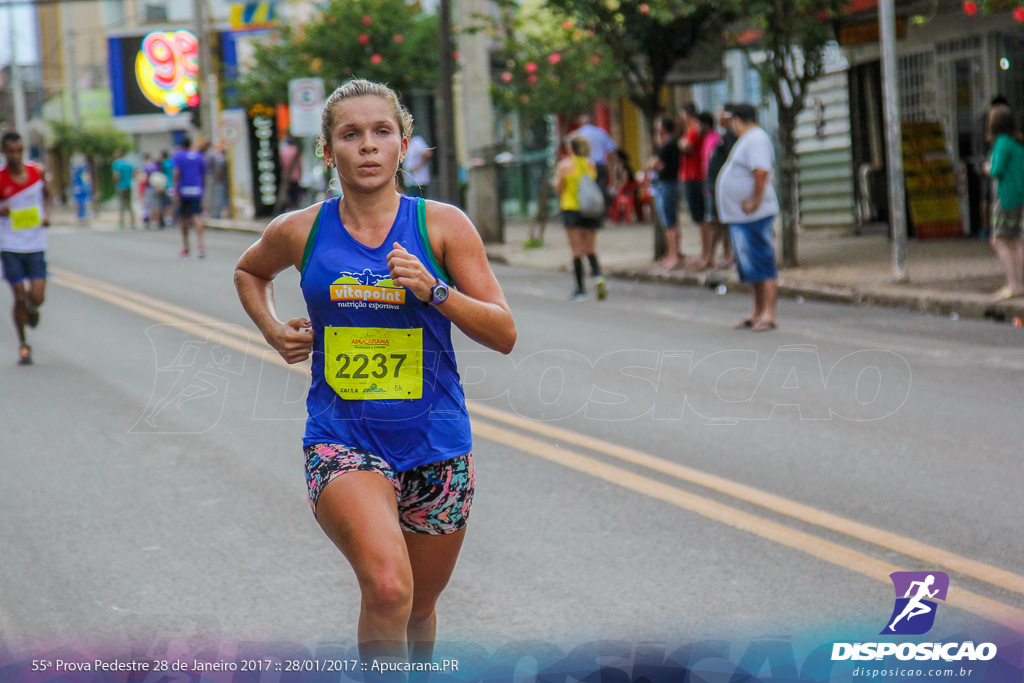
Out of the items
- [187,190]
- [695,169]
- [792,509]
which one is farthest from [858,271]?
[187,190]

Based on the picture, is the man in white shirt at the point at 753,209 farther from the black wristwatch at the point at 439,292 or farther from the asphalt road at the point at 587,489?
the black wristwatch at the point at 439,292

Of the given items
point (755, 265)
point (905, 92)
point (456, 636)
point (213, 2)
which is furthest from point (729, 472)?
point (213, 2)

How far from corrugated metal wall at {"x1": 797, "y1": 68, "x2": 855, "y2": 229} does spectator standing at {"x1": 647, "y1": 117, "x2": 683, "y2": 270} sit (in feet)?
21.3

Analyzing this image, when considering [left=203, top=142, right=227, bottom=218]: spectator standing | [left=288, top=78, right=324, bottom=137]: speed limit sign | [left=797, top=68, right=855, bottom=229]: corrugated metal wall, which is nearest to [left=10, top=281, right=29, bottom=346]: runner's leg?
[left=797, top=68, right=855, bottom=229]: corrugated metal wall

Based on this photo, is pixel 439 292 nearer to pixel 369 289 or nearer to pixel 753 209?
pixel 369 289

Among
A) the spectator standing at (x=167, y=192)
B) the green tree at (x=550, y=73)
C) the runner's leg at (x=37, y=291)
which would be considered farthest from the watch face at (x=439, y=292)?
the spectator standing at (x=167, y=192)

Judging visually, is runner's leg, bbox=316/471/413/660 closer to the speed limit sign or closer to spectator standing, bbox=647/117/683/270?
spectator standing, bbox=647/117/683/270

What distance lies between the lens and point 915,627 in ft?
15.4

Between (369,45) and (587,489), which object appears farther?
(369,45)

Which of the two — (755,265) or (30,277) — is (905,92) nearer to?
(755,265)

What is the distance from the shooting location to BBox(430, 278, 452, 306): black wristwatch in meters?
3.37

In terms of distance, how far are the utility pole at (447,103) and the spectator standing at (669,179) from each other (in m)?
5.47

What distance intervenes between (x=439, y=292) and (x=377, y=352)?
0.28 meters

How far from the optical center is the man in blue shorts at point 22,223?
11461 millimetres
